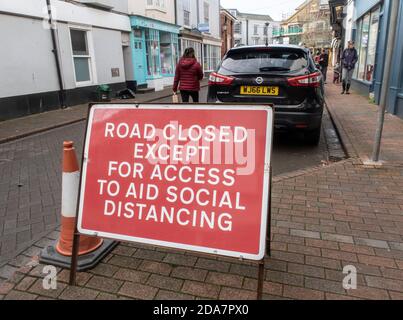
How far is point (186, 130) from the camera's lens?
2309mm

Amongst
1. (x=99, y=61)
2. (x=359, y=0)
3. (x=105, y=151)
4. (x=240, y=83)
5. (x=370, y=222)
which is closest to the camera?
(x=105, y=151)

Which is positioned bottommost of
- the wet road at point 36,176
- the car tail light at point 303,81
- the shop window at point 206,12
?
the wet road at point 36,176

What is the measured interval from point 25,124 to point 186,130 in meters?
8.08

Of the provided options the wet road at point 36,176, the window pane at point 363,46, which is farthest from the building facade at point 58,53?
the window pane at point 363,46

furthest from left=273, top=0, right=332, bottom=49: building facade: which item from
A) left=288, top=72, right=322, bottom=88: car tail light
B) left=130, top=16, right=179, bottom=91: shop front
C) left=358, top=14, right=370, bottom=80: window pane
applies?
left=288, top=72, right=322, bottom=88: car tail light

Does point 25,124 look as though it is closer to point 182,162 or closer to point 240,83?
point 240,83

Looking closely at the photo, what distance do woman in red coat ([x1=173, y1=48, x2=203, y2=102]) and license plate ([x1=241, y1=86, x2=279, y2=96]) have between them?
100 inches

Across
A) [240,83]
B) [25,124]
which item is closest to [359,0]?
[240,83]

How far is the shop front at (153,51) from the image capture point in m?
16.4

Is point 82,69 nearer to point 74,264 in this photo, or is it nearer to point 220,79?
point 220,79

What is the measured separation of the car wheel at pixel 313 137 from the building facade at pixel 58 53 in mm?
8049

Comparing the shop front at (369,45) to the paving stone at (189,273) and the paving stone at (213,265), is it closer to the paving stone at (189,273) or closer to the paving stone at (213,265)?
the paving stone at (213,265)

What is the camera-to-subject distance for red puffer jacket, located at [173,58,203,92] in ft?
25.3

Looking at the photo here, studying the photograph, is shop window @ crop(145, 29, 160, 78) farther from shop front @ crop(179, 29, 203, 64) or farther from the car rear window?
the car rear window
